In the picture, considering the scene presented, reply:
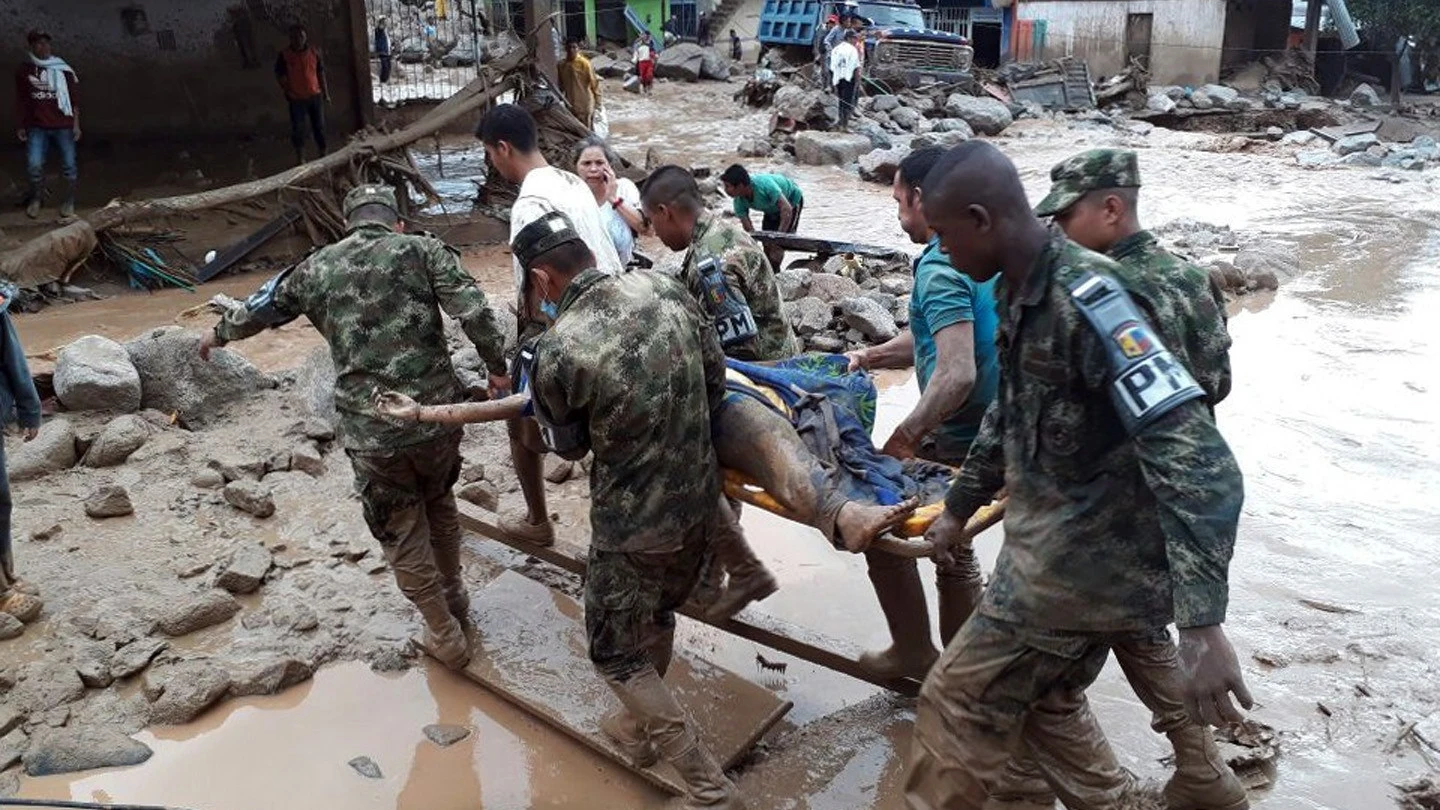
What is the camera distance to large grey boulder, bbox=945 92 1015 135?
20781mm

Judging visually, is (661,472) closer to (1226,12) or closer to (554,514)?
(554,514)

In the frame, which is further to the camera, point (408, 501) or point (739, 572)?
point (408, 501)

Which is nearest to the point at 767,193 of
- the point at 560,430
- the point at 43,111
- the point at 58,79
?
the point at 560,430

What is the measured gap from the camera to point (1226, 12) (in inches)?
1019

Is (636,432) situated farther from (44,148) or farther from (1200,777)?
(44,148)

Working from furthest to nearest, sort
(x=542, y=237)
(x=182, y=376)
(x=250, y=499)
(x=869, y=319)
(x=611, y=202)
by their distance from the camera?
(x=869, y=319), (x=182, y=376), (x=611, y=202), (x=250, y=499), (x=542, y=237)

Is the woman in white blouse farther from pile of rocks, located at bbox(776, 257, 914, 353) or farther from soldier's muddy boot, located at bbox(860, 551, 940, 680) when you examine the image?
pile of rocks, located at bbox(776, 257, 914, 353)

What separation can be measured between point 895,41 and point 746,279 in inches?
858

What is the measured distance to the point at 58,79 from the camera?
421 inches

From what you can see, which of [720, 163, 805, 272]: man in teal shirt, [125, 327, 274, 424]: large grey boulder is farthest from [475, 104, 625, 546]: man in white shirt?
[720, 163, 805, 272]: man in teal shirt

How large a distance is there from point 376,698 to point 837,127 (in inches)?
667

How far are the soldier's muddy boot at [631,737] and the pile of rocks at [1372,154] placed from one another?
17051 mm

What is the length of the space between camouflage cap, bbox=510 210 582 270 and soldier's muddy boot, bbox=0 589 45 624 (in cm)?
278

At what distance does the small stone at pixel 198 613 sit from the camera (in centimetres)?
439
